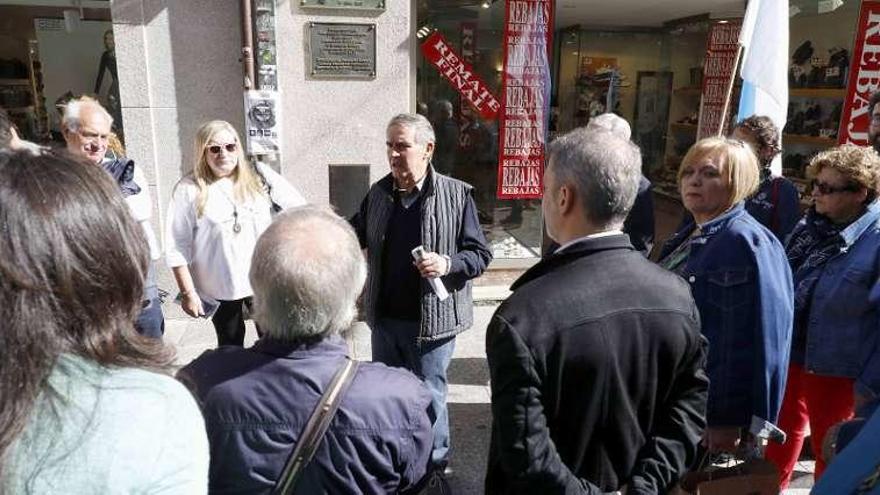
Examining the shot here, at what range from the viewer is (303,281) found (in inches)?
56.0

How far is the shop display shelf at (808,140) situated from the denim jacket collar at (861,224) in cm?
467

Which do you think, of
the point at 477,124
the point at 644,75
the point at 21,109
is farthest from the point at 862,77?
the point at 21,109

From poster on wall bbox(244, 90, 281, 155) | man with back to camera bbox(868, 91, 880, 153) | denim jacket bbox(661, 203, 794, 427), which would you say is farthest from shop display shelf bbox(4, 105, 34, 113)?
man with back to camera bbox(868, 91, 880, 153)

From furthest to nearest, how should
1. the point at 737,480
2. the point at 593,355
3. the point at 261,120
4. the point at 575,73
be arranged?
the point at 575,73, the point at 261,120, the point at 737,480, the point at 593,355

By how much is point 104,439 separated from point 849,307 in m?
2.90

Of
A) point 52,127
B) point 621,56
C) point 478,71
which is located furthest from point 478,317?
point 621,56

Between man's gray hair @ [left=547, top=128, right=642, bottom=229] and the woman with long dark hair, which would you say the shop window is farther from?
the woman with long dark hair

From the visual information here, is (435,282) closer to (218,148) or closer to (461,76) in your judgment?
(218,148)

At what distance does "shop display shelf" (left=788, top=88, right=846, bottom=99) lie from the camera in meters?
6.54

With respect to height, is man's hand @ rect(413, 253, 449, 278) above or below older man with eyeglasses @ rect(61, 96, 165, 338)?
below

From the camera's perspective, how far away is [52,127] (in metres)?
5.56

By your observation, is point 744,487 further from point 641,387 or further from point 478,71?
point 478,71

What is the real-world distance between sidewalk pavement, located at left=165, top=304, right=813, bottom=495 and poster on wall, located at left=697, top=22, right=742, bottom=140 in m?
4.06

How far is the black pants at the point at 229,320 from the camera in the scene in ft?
11.0
